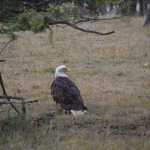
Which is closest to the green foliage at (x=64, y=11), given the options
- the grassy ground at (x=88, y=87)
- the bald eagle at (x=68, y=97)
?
the grassy ground at (x=88, y=87)

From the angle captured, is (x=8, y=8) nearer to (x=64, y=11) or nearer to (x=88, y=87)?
(x=64, y=11)

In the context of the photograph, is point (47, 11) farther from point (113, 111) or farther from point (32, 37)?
point (32, 37)

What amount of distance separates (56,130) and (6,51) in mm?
15161

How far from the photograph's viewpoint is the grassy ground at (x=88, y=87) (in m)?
9.25

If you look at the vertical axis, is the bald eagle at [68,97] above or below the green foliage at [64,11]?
below

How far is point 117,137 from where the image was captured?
377 inches

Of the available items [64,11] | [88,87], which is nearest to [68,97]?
[64,11]

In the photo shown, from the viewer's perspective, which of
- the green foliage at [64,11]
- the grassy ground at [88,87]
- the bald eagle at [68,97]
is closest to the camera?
the grassy ground at [88,87]

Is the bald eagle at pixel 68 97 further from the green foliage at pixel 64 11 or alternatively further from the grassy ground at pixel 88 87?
the green foliage at pixel 64 11

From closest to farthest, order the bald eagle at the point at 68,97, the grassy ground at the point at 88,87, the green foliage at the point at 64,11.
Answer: the grassy ground at the point at 88,87
the green foliage at the point at 64,11
the bald eagle at the point at 68,97

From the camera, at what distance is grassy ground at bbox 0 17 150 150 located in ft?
30.3

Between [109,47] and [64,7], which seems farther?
[109,47]

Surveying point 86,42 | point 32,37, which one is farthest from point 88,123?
point 32,37

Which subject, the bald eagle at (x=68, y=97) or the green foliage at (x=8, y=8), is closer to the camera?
the green foliage at (x=8, y=8)
